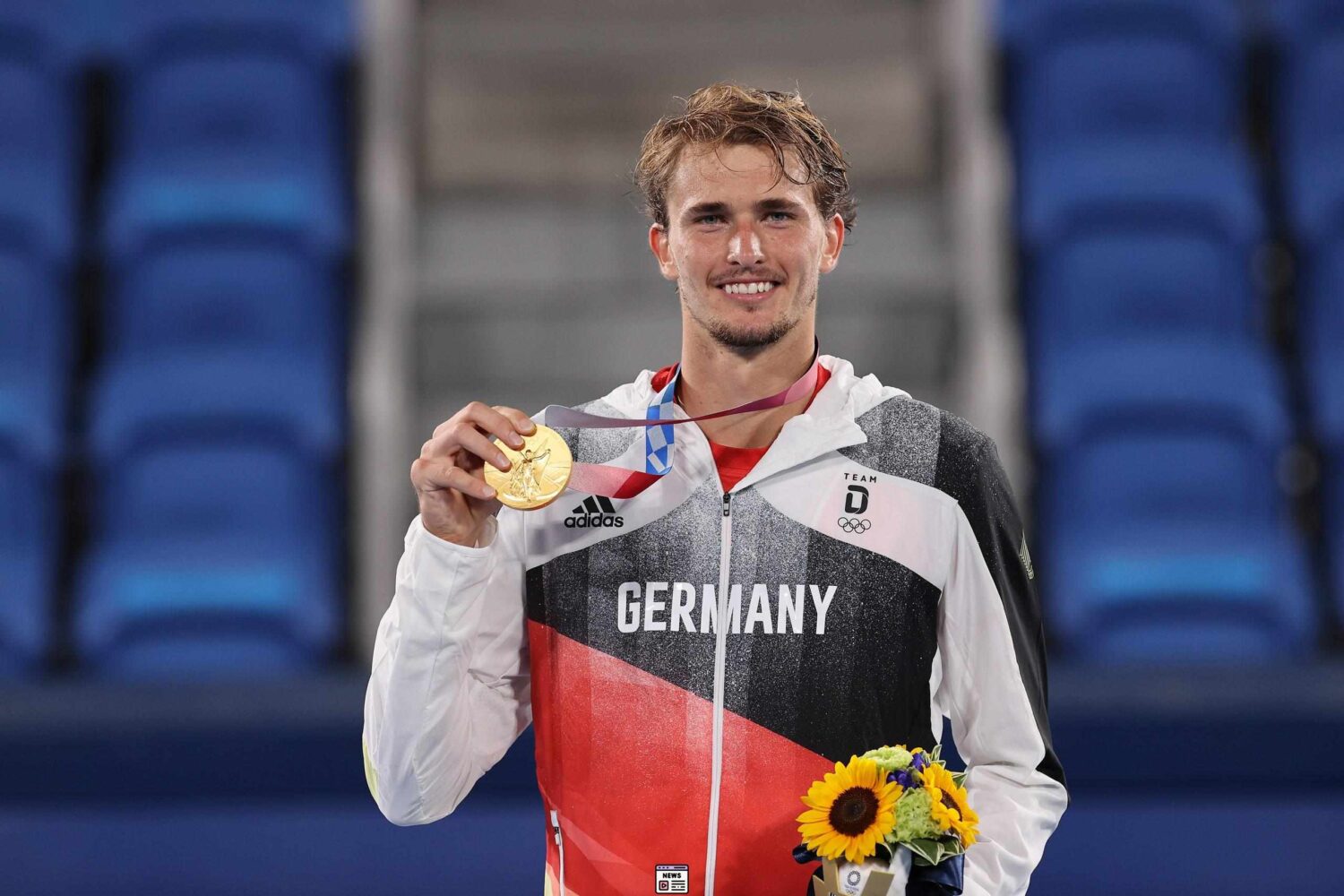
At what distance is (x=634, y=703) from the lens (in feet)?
6.75

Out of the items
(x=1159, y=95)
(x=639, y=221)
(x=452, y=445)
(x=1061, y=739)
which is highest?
(x=1159, y=95)

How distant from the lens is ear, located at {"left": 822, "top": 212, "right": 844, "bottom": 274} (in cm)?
215

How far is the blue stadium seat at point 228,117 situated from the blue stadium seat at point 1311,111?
332cm

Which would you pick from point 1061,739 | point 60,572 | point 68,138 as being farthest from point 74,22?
point 1061,739

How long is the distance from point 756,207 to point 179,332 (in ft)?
12.5

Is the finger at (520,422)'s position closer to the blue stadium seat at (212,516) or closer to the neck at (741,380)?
the neck at (741,380)

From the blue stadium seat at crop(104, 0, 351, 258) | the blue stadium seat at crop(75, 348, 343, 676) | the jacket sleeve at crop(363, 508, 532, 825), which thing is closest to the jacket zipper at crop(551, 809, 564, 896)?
the jacket sleeve at crop(363, 508, 532, 825)

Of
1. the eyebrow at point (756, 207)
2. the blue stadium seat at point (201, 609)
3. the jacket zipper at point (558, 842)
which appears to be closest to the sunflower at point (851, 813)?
the jacket zipper at point (558, 842)

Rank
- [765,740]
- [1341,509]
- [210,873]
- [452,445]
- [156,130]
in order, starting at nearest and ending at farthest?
[452,445] < [765,740] < [210,873] < [1341,509] < [156,130]

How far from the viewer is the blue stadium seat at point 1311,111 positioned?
17.7ft

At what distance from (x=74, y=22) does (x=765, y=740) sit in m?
4.90

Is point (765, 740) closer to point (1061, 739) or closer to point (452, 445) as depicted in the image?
point (452, 445)

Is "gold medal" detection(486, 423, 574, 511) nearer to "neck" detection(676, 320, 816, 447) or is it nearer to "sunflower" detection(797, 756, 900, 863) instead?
"neck" detection(676, 320, 816, 447)

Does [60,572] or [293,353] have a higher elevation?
[293,353]
